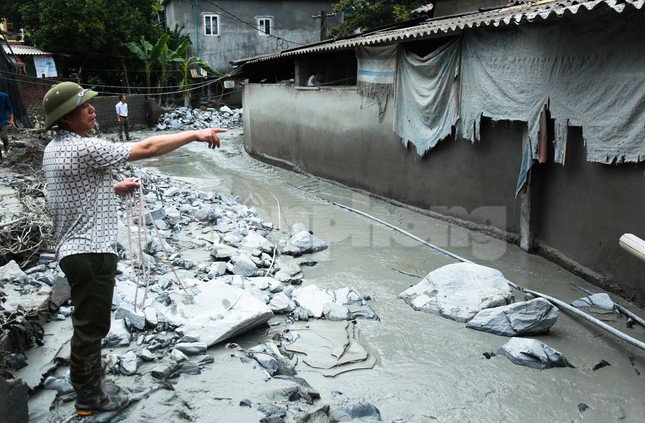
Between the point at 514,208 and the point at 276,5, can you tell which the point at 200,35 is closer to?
the point at 276,5

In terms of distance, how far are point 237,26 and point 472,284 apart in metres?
25.0

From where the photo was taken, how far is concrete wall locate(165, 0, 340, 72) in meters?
27.0

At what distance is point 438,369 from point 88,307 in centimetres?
268

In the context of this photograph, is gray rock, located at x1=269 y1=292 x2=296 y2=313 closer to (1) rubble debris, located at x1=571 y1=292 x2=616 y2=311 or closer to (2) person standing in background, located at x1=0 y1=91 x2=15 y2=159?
(1) rubble debris, located at x1=571 y1=292 x2=616 y2=311

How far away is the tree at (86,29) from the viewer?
2102 cm

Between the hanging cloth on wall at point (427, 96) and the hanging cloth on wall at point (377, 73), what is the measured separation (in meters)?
0.31

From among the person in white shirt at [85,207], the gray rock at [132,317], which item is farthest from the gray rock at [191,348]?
the person in white shirt at [85,207]

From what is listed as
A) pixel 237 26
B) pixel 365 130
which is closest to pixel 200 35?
pixel 237 26

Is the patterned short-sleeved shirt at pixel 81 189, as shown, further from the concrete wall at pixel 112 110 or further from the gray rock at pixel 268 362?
the concrete wall at pixel 112 110

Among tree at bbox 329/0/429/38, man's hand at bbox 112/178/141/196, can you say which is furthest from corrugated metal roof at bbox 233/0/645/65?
tree at bbox 329/0/429/38

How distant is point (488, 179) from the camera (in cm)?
777

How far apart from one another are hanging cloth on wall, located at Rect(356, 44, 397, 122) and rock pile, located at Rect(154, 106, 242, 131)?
42.3ft

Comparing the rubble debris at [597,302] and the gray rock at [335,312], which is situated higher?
the gray rock at [335,312]

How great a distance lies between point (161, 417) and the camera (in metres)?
3.22
